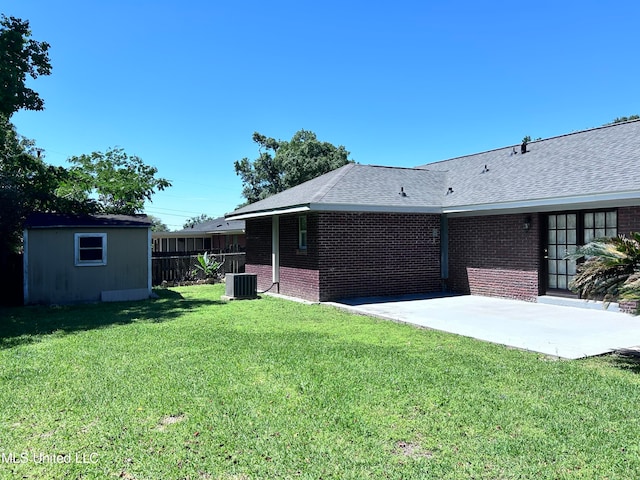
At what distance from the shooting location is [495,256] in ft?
41.4

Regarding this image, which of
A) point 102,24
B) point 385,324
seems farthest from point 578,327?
point 102,24

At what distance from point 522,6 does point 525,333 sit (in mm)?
9990

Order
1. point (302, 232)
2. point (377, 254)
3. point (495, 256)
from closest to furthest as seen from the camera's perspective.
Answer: point (495, 256) → point (377, 254) → point (302, 232)

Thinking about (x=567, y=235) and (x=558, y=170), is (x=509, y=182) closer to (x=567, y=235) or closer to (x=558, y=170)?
(x=558, y=170)

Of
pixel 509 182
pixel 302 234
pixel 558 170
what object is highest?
pixel 558 170

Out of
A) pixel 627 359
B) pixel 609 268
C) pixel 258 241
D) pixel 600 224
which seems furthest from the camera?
pixel 258 241

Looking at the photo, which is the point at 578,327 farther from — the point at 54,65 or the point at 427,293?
the point at 54,65

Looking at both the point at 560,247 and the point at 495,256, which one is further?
the point at 495,256

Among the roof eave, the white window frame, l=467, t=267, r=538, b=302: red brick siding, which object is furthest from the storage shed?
l=467, t=267, r=538, b=302: red brick siding

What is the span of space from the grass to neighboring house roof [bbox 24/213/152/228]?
613cm

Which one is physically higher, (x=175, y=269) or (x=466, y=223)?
(x=466, y=223)

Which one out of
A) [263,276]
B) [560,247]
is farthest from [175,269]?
[560,247]

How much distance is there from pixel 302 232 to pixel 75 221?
6.94 metres

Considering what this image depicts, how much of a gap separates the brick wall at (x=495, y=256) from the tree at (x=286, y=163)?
2444cm
